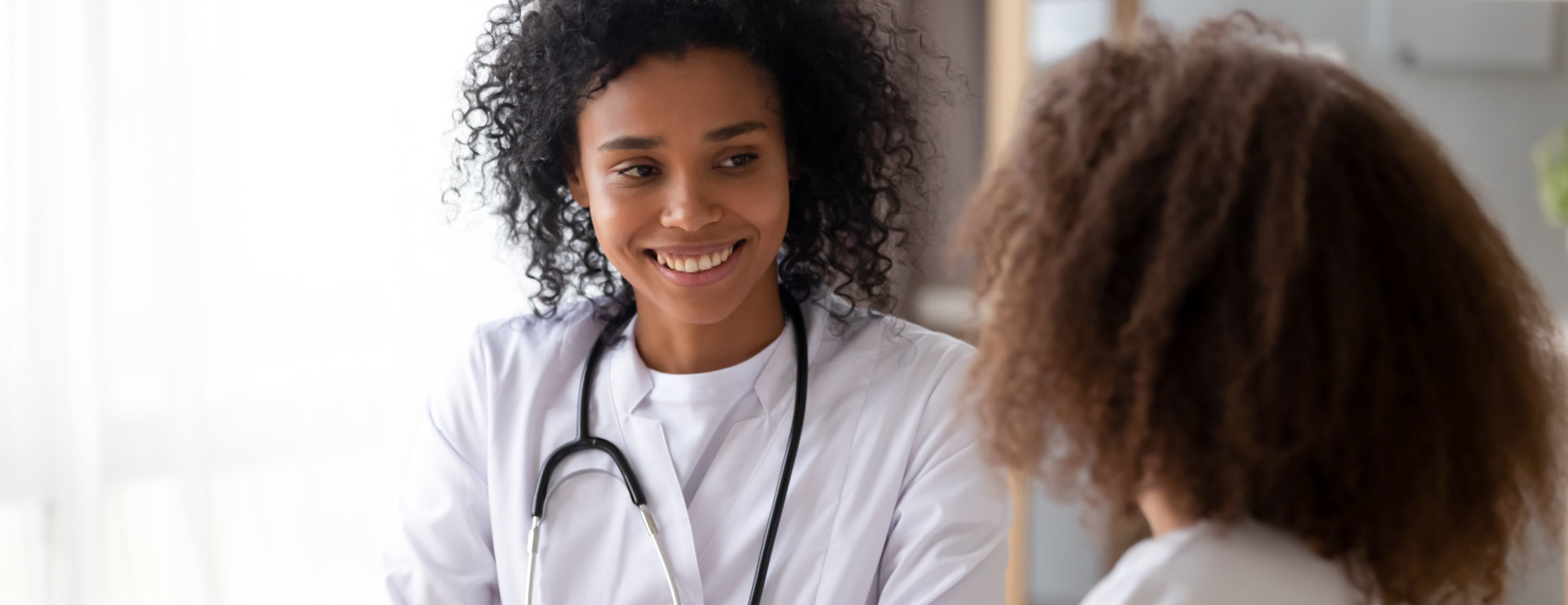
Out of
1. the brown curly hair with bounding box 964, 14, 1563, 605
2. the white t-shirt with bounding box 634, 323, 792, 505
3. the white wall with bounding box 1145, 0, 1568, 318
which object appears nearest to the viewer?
the brown curly hair with bounding box 964, 14, 1563, 605

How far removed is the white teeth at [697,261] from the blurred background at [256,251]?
0.48 m

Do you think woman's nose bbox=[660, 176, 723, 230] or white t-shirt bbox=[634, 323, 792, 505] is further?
white t-shirt bbox=[634, 323, 792, 505]

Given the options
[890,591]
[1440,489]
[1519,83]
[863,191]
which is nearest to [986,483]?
[890,591]

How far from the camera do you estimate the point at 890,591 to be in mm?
1297

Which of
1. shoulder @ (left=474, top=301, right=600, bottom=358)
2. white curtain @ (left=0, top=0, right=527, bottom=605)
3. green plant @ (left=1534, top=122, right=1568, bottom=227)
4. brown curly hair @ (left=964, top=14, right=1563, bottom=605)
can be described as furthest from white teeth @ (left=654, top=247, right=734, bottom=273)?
green plant @ (left=1534, top=122, right=1568, bottom=227)

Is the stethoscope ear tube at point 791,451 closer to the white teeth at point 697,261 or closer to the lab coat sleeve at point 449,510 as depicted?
the white teeth at point 697,261

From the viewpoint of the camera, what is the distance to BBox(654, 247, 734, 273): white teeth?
1.36 metres

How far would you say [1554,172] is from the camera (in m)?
2.21

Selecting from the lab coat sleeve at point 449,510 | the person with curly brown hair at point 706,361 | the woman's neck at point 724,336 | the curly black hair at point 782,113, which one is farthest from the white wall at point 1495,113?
the lab coat sleeve at point 449,510

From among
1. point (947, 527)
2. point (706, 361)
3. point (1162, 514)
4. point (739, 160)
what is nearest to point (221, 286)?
point (706, 361)

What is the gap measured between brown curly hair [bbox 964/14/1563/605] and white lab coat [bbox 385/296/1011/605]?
1.71 feet

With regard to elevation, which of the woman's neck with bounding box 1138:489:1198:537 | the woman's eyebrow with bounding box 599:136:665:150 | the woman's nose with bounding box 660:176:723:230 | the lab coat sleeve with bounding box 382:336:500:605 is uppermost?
the woman's eyebrow with bounding box 599:136:665:150

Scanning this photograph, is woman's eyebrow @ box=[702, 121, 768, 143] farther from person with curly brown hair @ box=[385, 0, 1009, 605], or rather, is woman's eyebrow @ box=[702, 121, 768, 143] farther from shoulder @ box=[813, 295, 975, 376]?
shoulder @ box=[813, 295, 975, 376]

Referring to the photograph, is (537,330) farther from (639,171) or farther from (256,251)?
(256,251)
